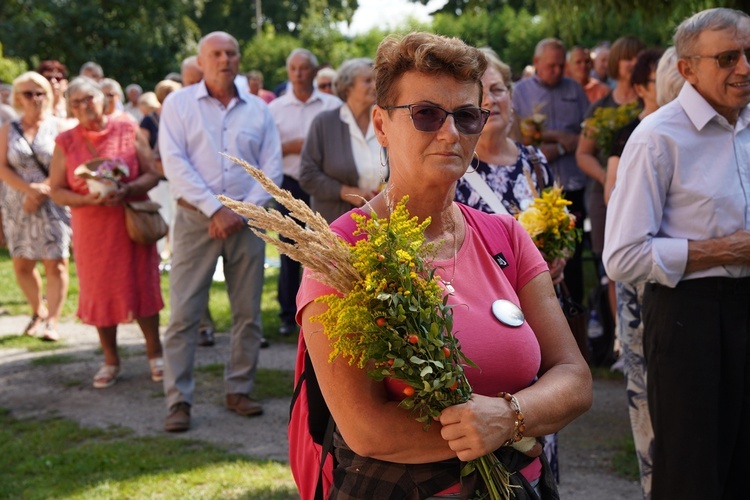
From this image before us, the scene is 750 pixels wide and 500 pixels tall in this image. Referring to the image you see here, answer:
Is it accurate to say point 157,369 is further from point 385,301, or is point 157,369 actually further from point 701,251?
point 385,301

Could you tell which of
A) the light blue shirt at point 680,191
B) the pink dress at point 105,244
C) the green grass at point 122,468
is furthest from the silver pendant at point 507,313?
the pink dress at point 105,244

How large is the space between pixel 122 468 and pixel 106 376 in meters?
2.33

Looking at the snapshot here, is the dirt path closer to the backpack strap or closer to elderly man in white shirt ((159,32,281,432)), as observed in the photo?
elderly man in white shirt ((159,32,281,432))

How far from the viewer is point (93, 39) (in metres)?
36.2

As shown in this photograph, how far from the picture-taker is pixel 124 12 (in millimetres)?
Answer: 37438

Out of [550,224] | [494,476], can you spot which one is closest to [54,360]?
[550,224]

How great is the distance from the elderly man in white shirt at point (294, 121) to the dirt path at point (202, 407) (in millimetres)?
693

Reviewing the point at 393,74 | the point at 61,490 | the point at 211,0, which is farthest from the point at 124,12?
the point at 393,74

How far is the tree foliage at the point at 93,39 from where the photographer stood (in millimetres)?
35031

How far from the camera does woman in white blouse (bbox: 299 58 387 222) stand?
788 cm

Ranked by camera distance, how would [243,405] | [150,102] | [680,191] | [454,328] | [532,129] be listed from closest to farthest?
[454,328] < [680,191] < [243,405] < [532,129] < [150,102]

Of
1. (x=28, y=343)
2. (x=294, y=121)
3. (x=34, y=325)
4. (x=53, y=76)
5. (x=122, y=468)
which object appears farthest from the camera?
(x=53, y=76)

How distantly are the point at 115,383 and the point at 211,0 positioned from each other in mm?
57364

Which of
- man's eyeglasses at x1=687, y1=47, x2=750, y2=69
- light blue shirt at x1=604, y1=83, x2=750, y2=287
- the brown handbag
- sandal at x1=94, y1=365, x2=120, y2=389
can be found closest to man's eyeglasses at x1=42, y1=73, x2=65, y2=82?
the brown handbag
